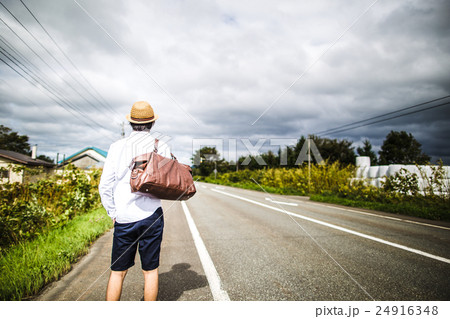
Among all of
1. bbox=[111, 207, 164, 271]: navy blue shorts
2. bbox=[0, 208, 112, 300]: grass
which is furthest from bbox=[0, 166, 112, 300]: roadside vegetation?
bbox=[111, 207, 164, 271]: navy blue shorts

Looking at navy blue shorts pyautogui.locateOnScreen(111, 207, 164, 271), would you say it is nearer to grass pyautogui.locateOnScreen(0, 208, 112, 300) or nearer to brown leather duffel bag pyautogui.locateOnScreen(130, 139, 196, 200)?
brown leather duffel bag pyautogui.locateOnScreen(130, 139, 196, 200)

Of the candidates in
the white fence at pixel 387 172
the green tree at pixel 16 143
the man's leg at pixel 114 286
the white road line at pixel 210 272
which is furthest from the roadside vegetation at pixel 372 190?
the green tree at pixel 16 143

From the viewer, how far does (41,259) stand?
9.14 feet

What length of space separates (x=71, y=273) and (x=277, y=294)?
263cm

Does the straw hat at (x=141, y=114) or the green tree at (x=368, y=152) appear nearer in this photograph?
the straw hat at (x=141, y=114)

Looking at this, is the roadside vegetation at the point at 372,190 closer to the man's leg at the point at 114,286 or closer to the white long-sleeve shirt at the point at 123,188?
the white long-sleeve shirt at the point at 123,188

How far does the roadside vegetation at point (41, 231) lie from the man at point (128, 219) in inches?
50.4

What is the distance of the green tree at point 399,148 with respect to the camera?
44781 millimetres

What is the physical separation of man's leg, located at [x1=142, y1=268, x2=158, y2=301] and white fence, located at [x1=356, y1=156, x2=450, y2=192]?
11.6 metres

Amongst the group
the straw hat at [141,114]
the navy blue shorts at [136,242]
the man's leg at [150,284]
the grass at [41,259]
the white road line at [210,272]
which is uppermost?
the straw hat at [141,114]

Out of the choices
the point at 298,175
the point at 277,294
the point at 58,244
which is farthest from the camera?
the point at 298,175
